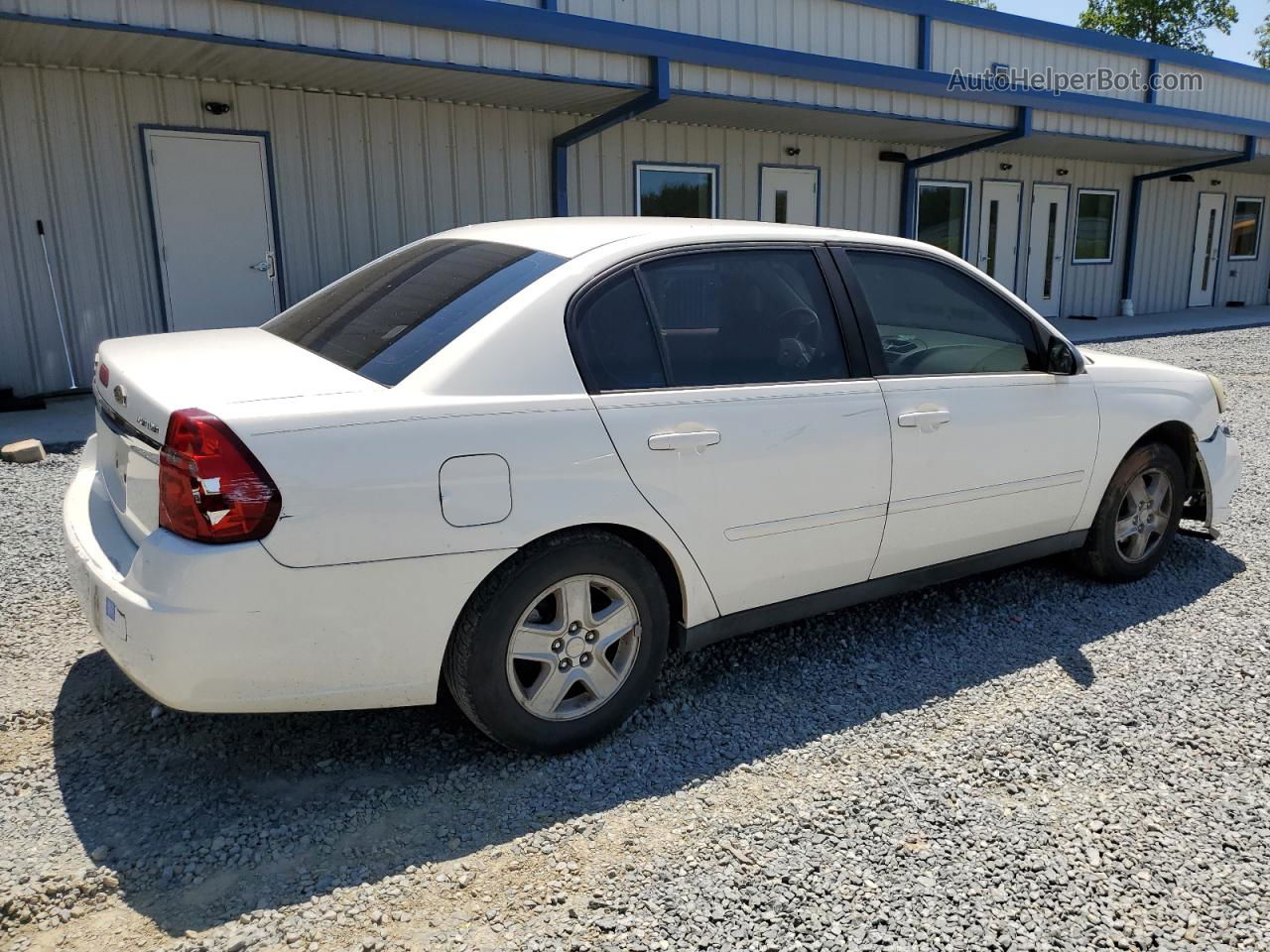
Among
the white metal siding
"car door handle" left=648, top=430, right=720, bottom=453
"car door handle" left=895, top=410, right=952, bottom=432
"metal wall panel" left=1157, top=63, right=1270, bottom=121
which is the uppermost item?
"metal wall panel" left=1157, top=63, right=1270, bottom=121

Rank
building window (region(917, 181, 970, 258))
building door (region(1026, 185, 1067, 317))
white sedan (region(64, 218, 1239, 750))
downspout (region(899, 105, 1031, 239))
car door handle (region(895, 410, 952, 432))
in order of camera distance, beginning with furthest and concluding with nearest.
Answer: building door (region(1026, 185, 1067, 317)) → building window (region(917, 181, 970, 258)) → downspout (region(899, 105, 1031, 239)) → car door handle (region(895, 410, 952, 432)) → white sedan (region(64, 218, 1239, 750))

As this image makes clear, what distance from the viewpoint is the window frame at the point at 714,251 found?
2.99 metres

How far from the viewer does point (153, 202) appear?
8914mm

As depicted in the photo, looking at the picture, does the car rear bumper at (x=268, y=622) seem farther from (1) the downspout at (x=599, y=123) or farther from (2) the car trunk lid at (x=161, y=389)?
(1) the downspout at (x=599, y=123)

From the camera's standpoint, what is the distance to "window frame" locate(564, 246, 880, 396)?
299 centimetres

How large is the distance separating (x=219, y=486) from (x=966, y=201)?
15.7m

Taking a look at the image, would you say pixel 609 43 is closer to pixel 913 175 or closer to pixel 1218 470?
pixel 1218 470

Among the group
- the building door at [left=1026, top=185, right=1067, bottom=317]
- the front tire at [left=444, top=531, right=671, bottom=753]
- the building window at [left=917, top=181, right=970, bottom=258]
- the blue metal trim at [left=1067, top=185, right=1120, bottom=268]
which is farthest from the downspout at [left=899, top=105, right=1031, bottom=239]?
the front tire at [left=444, top=531, right=671, bottom=753]

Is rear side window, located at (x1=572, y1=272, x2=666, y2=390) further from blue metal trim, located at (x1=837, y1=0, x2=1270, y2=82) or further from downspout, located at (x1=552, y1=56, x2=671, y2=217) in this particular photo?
blue metal trim, located at (x1=837, y1=0, x2=1270, y2=82)

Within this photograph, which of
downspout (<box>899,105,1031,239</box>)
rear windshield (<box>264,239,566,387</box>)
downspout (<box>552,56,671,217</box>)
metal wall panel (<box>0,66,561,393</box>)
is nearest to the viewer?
rear windshield (<box>264,239,566,387</box>)

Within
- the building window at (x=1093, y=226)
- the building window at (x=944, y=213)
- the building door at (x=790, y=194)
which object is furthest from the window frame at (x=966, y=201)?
the building window at (x=1093, y=226)

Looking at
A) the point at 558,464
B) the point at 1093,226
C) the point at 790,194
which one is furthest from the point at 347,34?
the point at 1093,226

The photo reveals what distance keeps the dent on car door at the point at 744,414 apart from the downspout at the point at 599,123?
22.2 feet

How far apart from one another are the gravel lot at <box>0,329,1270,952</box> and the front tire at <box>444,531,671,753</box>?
0.49 ft
